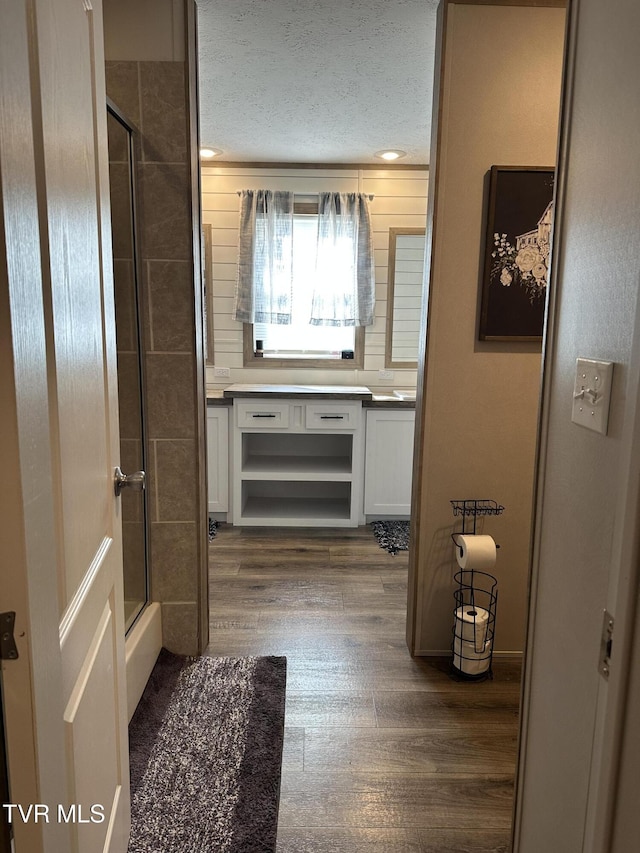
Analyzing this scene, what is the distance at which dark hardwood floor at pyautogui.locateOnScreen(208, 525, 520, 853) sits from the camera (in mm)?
1663

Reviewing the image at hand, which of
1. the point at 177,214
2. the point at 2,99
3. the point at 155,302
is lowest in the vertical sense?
the point at 155,302

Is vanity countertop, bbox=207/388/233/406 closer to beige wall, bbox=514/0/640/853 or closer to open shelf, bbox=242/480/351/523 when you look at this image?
open shelf, bbox=242/480/351/523

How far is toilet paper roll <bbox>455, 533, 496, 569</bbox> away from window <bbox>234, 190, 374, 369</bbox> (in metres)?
2.44

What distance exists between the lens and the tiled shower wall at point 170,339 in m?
2.13

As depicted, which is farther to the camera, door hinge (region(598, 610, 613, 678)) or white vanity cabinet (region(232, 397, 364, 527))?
white vanity cabinet (region(232, 397, 364, 527))

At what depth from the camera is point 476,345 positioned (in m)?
2.36

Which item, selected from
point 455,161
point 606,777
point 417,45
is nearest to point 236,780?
point 606,777

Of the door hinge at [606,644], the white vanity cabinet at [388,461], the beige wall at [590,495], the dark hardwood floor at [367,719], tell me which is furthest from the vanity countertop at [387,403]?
the door hinge at [606,644]

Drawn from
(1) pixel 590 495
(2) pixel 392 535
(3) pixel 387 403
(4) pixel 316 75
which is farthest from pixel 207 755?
(4) pixel 316 75

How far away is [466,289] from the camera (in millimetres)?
2326

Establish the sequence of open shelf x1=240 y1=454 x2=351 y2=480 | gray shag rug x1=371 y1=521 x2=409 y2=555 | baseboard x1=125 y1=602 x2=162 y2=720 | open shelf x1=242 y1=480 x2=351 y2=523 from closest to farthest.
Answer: baseboard x1=125 y1=602 x2=162 y2=720 < gray shag rug x1=371 y1=521 x2=409 y2=555 < open shelf x1=240 y1=454 x2=351 y2=480 < open shelf x1=242 y1=480 x2=351 y2=523

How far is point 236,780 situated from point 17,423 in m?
1.55

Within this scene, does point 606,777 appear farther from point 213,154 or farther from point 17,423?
point 213,154

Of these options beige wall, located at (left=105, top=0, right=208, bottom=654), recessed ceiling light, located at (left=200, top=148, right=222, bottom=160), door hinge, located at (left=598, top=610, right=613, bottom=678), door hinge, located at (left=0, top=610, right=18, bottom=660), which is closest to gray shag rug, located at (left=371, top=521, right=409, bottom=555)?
beige wall, located at (left=105, top=0, right=208, bottom=654)
